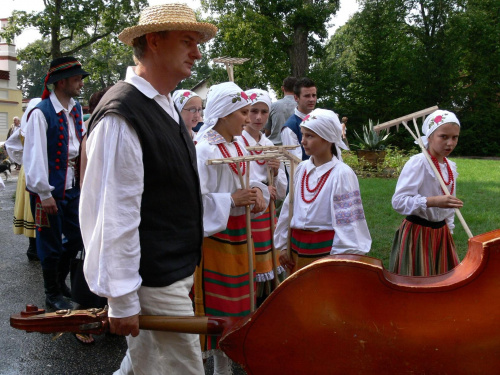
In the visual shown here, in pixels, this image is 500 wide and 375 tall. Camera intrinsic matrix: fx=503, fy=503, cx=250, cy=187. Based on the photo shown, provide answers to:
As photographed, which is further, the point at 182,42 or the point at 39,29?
the point at 39,29

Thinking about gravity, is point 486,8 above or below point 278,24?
above

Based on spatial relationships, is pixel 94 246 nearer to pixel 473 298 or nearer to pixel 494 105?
pixel 473 298

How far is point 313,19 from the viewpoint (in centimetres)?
2034

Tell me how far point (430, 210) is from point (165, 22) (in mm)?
2596

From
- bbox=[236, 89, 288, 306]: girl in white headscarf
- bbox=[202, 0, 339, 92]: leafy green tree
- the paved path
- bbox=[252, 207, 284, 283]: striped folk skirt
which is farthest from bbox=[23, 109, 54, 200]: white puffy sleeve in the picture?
bbox=[202, 0, 339, 92]: leafy green tree

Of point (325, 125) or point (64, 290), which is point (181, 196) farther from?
point (64, 290)

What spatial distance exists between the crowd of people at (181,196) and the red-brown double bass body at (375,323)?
499 mm

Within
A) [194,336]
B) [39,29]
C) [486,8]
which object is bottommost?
[194,336]

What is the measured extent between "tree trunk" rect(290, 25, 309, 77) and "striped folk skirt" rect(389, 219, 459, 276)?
16930 mm

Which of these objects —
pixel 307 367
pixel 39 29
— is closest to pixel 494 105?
pixel 39 29

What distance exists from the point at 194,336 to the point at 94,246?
0.64 meters

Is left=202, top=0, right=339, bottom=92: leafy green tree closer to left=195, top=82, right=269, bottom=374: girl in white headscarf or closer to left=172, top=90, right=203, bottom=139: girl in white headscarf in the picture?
left=172, top=90, right=203, bottom=139: girl in white headscarf

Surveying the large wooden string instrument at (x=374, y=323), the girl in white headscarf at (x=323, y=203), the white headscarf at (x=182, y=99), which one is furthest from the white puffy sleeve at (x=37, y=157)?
the large wooden string instrument at (x=374, y=323)

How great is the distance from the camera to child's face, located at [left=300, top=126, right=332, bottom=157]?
3.50 m
